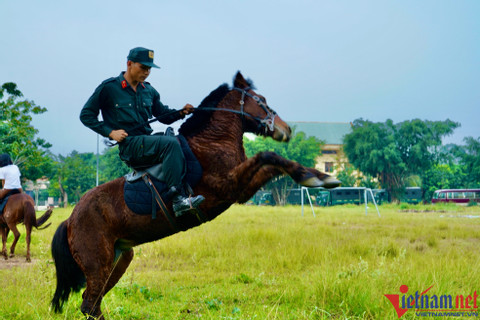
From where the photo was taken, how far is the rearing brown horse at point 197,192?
4.61 metres

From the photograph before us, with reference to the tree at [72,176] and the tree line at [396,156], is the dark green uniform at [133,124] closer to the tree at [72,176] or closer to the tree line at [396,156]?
the tree line at [396,156]

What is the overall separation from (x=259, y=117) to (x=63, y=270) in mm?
2969

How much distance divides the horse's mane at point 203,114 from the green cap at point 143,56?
0.75m

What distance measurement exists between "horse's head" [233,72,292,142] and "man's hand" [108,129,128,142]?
1.39 m

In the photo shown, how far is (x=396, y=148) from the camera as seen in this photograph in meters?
46.6

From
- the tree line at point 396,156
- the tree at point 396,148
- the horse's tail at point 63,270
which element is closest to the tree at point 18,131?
the tree line at point 396,156

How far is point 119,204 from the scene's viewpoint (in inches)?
195

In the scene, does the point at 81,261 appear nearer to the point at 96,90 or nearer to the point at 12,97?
the point at 96,90

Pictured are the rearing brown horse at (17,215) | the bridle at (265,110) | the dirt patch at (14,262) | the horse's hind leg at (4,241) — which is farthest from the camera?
the rearing brown horse at (17,215)

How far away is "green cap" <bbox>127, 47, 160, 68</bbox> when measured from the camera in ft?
16.3

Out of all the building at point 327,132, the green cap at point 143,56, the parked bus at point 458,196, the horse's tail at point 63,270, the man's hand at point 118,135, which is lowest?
the parked bus at point 458,196

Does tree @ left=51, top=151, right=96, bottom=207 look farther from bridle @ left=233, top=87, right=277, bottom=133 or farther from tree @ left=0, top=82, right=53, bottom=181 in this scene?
Result: bridle @ left=233, top=87, right=277, bottom=133

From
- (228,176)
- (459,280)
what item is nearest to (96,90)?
(228,176)

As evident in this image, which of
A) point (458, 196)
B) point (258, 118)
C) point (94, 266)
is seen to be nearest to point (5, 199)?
point (94, 266)
